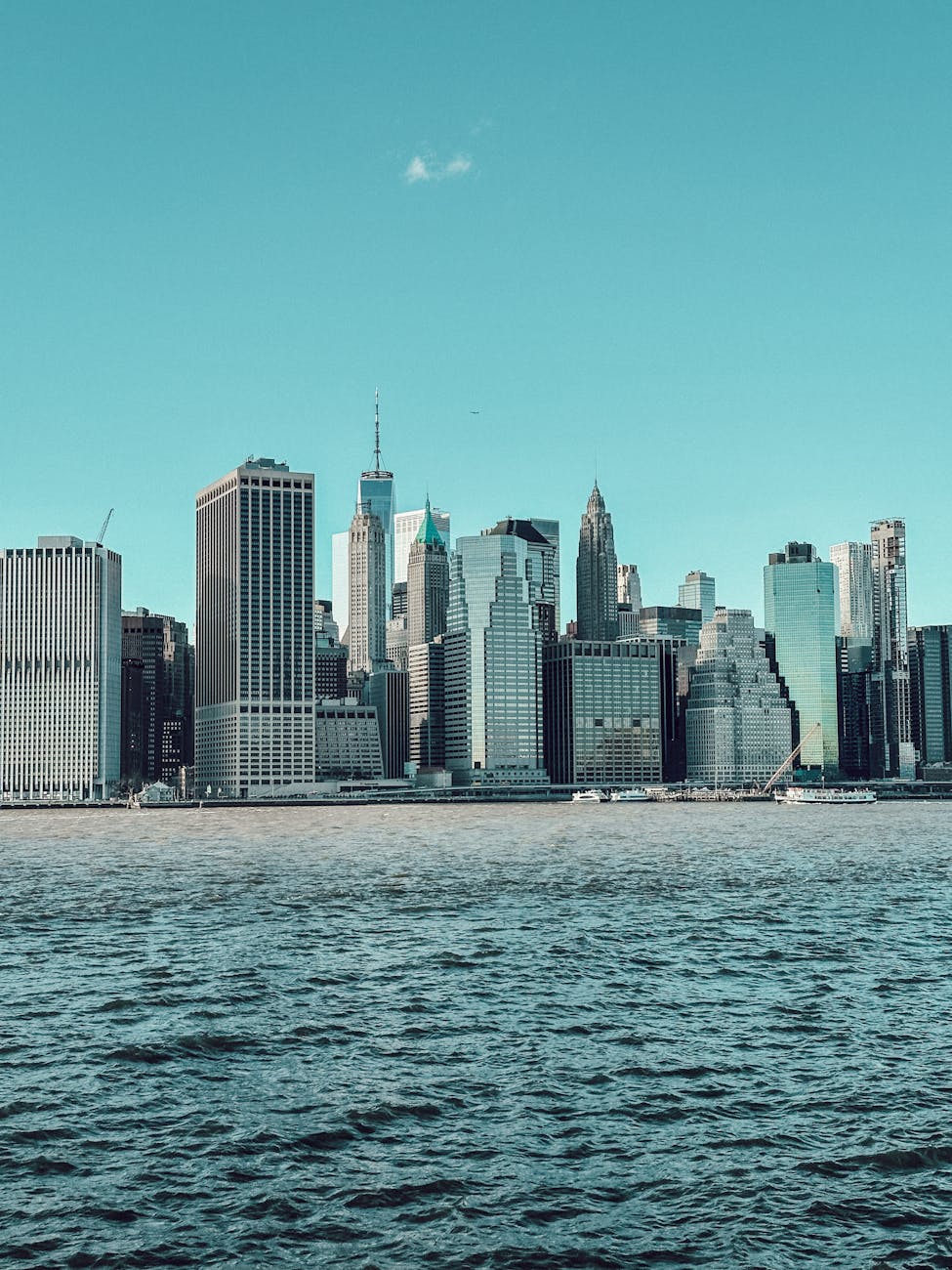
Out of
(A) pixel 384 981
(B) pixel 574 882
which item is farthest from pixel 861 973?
(B) pixel 574 882

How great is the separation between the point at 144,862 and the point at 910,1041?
119 meters

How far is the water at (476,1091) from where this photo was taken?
33094 mm

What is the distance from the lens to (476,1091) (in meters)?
45.4

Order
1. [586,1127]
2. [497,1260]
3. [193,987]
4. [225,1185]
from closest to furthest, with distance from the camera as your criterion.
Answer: [497,1260], [225,1185], [586,1127], [193,987]

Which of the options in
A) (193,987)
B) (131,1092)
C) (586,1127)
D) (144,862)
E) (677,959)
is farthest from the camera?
(144,862)

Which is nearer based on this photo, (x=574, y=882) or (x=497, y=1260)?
(x=497, y=1260)

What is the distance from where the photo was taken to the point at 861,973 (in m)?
67.9

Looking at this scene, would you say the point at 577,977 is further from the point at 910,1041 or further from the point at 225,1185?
the point at 225,1185

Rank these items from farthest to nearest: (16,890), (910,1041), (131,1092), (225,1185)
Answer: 1. (16,890)
2. (910,1041)
3. (131,1092)
4. (225,1185)

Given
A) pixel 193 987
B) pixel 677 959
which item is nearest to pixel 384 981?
pixel 193 987

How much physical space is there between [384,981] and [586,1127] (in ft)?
85.7

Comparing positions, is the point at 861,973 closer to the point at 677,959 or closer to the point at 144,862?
the point at 677,959

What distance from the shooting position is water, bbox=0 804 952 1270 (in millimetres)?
33094

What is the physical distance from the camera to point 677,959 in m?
73.4
